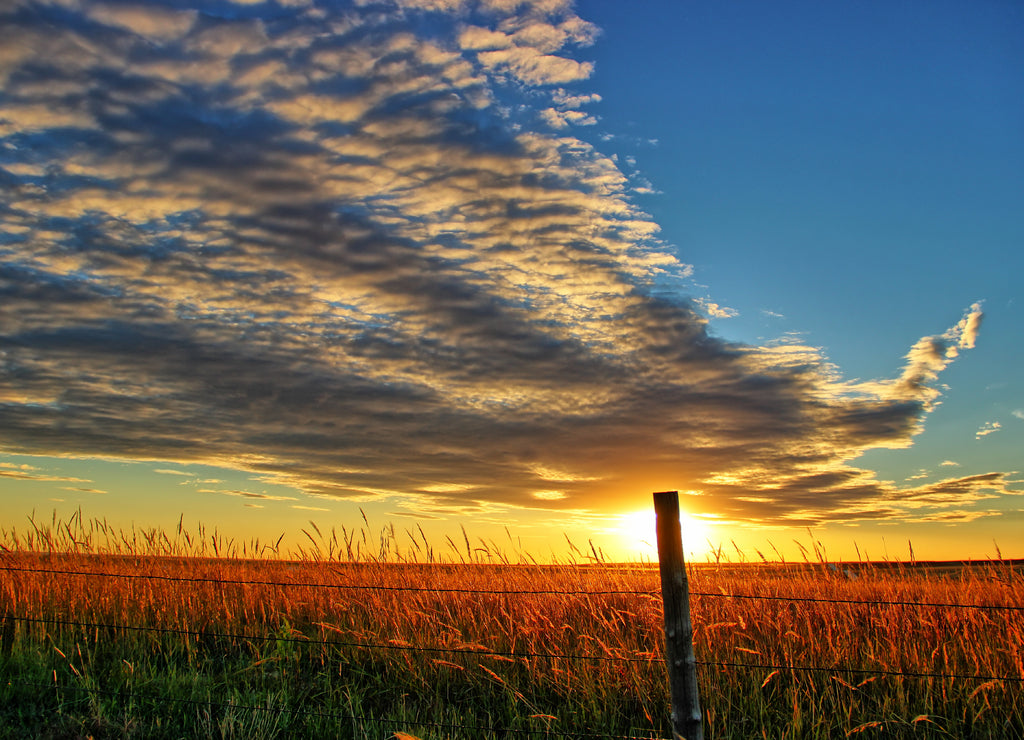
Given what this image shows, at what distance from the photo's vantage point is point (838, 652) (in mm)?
6336

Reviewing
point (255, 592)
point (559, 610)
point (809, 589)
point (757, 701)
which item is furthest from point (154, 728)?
point (809, 589)

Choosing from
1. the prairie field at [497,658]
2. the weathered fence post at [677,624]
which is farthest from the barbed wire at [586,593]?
the weathered fence post at [677,624]

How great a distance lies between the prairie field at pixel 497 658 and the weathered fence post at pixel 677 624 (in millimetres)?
794

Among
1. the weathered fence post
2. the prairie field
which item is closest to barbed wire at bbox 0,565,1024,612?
the prairie field

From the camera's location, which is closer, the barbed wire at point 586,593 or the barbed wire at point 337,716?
the barbed wire at point 337,716

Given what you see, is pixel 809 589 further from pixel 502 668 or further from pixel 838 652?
pixel 502 668

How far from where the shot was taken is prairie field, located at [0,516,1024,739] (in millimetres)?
5379

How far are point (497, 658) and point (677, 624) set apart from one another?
2.96 metres

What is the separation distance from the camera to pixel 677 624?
161 inches

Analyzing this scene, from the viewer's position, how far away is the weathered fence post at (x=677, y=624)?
4004 millimetres

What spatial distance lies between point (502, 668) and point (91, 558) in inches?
305

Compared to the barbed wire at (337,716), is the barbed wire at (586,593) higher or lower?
higher

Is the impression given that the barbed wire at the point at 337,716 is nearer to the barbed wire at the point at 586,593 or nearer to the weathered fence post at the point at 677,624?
the weathered fence post at the point at 677,624

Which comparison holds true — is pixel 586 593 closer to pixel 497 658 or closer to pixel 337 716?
pixel 497 658
